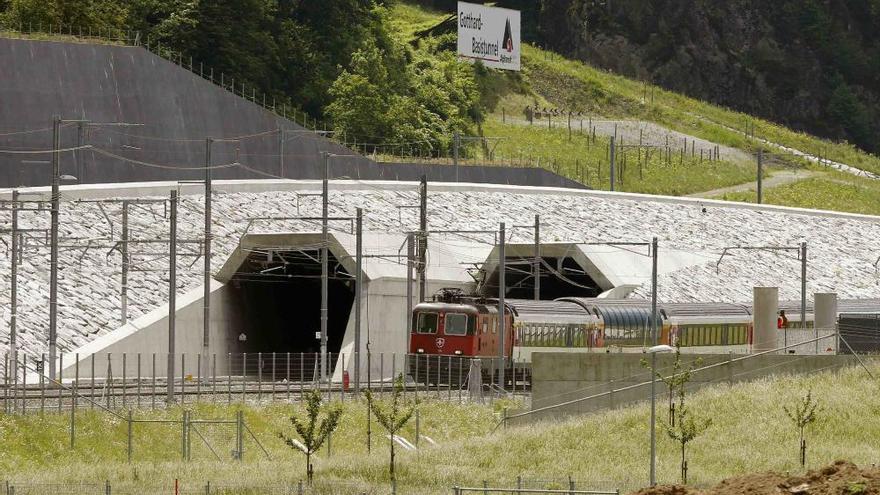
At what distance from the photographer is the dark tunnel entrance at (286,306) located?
7956 centimetres

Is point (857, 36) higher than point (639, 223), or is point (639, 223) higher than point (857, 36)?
point (857, 36)

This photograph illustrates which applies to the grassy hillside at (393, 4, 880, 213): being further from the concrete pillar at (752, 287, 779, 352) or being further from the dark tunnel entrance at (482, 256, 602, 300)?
the concrete pillar at (752, 287, 779, 352)

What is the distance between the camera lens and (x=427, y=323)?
231 ft

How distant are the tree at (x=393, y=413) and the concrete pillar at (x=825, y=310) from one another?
58.3ft

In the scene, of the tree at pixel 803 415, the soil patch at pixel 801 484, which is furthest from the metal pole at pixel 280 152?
the soil patch at pixel 801 484

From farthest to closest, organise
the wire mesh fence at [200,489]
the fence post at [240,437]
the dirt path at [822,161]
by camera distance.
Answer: the dirt path at [822,161] < the fence post at [240,437] < the wire mesh fence at [200,489]

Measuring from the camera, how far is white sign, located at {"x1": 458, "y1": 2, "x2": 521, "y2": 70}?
14775 cm

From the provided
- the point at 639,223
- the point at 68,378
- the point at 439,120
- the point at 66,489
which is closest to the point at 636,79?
the point at 439,120

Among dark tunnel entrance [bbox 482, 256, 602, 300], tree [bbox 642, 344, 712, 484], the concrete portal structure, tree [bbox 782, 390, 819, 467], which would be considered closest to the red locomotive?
the concrete portal structure

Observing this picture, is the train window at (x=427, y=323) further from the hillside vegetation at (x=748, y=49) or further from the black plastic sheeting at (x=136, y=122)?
the hillside vegetation at (x=748, y=49)

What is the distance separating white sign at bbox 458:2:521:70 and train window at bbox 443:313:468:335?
3063 inches

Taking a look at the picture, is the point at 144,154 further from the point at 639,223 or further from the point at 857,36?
the point at 857,36

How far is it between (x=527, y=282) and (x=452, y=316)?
24.8 m

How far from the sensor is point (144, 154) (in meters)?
94.8
